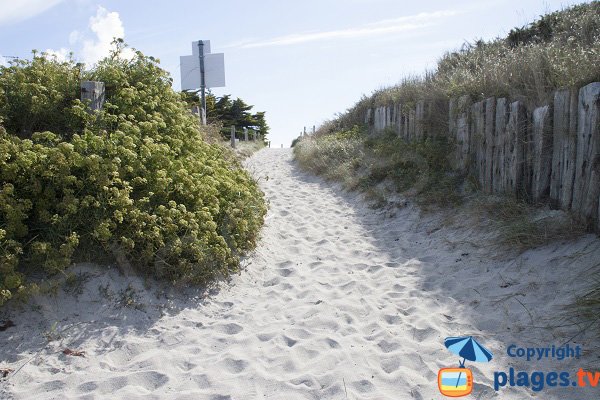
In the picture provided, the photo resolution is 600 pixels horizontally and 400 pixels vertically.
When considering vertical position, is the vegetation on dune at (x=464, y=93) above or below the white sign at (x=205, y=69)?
below

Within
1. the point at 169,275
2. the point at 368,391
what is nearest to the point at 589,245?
the point at 368,391

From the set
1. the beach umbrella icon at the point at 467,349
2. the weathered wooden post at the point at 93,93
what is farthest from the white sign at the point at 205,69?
the beach umbrella icon at the point at 467,349

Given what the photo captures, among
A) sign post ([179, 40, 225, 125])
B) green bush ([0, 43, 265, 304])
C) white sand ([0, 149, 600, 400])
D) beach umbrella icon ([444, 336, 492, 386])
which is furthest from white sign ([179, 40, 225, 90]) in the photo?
beach umbrella icon ([444, 336, 492, 386])

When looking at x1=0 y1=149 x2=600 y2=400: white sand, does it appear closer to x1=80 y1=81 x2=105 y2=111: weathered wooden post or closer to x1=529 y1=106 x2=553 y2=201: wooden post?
x1=529 y1=106 x2=553 y2=201: wooden post

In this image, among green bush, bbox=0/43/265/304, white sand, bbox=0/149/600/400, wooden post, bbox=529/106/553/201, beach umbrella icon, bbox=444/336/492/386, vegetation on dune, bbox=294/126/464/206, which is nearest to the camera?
white sand, bbox=0/149/600/400

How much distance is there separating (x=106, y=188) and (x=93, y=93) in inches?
65.7

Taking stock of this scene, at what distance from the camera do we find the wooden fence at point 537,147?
4625mm

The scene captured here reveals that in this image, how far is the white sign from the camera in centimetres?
1217

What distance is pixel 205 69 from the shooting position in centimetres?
1223

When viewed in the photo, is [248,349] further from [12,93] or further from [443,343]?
[12,93]

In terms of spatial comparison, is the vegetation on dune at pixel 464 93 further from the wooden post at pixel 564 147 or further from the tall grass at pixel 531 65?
the wooden post at pixel 564 147

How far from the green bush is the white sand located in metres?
0.33

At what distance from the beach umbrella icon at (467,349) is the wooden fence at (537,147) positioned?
1.82m

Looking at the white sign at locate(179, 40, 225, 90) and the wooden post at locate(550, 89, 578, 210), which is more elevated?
the white sign at locate(179, 40, 225, 90)
